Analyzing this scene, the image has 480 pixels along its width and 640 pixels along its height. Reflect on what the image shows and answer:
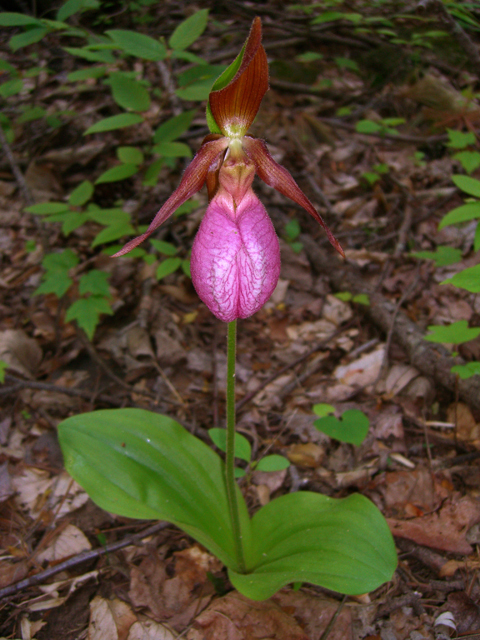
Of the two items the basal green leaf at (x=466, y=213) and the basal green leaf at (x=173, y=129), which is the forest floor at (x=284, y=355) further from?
the basal green leaf at (x=466, y=213)

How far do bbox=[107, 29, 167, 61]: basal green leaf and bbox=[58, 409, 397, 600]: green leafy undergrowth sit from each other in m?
1.92

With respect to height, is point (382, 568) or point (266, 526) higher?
point (382, 568)

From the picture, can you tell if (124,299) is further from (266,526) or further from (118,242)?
(266,526)

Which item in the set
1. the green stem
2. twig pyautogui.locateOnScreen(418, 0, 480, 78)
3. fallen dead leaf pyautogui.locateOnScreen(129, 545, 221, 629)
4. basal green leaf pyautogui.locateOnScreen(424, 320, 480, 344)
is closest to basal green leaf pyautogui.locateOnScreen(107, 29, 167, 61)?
twig pyautogui.locateOnScreen(418, 0, 480, 78)

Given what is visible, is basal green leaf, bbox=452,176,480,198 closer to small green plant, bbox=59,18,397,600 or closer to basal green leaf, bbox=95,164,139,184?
small green plant, bbox=59,18,397,600

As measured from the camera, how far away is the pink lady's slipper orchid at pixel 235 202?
104 centimetres

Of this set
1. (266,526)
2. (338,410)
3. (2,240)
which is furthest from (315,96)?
(266,526)

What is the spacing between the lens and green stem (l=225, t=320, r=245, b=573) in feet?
4.05

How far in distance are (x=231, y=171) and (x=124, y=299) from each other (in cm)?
213

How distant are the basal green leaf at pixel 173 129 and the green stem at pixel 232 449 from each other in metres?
1.65

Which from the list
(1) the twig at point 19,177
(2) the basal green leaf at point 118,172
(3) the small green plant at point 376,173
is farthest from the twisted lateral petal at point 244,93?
(3) the small green plant at point 376,173

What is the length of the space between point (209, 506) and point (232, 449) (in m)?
0.37

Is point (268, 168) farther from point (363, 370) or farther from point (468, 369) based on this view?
point (363, 370)

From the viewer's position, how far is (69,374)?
266cm
